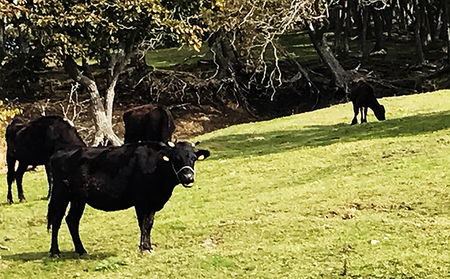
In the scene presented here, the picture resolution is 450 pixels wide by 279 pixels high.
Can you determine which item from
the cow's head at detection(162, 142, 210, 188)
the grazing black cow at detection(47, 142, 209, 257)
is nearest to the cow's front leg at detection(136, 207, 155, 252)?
the grazing black cow at detection(47, 142, 209, 257)

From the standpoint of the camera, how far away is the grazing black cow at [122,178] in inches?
372

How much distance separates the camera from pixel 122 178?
959 centimetres

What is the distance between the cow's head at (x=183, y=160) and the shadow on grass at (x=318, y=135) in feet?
35.7

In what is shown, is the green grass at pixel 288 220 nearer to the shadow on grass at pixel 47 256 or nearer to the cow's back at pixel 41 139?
the shadow on grass at pixel 47 256

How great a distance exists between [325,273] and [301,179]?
802 cm

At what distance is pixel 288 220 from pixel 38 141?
7.03m

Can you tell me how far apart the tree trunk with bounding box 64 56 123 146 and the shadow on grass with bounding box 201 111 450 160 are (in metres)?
3.84

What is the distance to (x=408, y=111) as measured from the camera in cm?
2602

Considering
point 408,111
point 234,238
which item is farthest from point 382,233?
point 408,111

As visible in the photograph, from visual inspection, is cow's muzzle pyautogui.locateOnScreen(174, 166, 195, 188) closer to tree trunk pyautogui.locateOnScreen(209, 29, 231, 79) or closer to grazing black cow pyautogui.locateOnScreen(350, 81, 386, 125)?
grazing black cow pyautogui.locateOnScreen(350, 81, 386, 125)

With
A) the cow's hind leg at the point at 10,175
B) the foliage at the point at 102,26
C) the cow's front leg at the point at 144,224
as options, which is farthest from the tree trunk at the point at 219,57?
the cow's front leg at the point at 144,224

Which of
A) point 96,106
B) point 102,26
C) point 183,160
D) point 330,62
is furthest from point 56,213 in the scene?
point 330,62

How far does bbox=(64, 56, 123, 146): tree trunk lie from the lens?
81.4ft

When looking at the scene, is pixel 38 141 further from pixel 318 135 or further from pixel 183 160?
pixel 318 135
